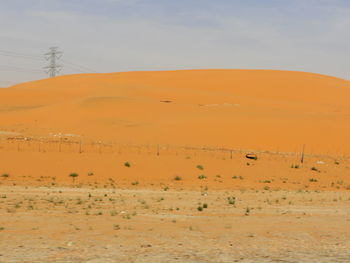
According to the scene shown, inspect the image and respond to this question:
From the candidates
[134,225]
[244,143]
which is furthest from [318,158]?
A: [134,225]

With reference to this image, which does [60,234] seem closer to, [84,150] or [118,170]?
[118,170]

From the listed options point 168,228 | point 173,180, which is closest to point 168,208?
point 168,228

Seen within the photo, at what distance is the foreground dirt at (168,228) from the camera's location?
392 inches

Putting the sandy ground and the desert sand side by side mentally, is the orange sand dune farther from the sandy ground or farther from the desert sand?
the sandy ground

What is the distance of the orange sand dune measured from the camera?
152 feet

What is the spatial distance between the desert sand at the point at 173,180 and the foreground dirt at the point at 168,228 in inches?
1.4

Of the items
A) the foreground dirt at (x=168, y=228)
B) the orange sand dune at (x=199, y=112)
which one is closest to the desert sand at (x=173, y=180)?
the foreground dirt at (x=168, y=228)

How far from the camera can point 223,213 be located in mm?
15977

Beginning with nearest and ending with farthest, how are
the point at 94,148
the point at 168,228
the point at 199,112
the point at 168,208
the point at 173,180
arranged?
the point at 168,228 → the point at 168,208 → the point at 173,180 → the point at 94,148 → the point at 199,112

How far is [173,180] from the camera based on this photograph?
91.1 ft

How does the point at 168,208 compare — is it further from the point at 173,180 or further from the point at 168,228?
the point at 173,180

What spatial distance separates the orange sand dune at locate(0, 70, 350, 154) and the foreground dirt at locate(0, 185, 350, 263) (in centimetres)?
2430

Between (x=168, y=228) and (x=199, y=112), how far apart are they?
4692cm

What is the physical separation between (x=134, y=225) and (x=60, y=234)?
6.82ft
